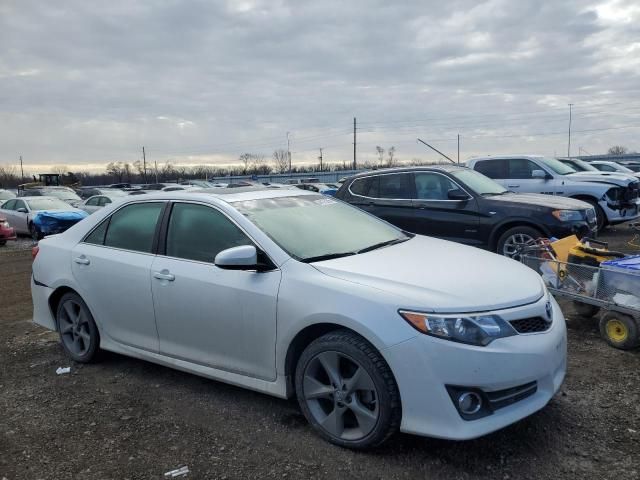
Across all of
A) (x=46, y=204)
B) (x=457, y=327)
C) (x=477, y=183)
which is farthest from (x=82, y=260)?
(x=46, y=204)

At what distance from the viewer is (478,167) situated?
43.4 feet

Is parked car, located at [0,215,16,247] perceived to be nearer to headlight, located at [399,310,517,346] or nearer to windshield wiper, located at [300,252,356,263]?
windshield wiper, located at [300,252,356,263]

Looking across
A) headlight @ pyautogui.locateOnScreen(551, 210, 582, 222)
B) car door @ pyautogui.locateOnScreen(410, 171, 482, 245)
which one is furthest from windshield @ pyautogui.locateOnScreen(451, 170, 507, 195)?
headlight @ pyautogui.locateOnScreen(551, 210, 582, 222)

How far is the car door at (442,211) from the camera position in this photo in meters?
8.45

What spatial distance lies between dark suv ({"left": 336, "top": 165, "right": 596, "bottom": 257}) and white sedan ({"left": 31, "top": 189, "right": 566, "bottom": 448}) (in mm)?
3969

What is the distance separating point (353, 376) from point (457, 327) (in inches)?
26.7

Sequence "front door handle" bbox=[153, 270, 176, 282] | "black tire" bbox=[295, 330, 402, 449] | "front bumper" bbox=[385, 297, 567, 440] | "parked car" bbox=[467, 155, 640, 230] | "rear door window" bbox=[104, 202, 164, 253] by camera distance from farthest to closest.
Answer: "parked car" bbox=[467, 155, 640, 230] → "rear door window" bbox=[104, 202, 164, 253] → "front door handle" bbox=[153, 270, 176, 282] → "black tire" bbox=[295, 330, 402, 449] → "front bumper" bbox=[385, 297, 567, 440]

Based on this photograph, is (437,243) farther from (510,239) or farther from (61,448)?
(510,239)

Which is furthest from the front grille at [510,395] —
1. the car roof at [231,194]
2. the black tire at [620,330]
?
the car roof at [231,194]

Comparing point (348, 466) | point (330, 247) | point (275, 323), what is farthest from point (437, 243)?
point (348, 466)

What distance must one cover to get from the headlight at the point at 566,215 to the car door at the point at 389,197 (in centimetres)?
215

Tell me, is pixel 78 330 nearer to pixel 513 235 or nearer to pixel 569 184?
pixel 513 235

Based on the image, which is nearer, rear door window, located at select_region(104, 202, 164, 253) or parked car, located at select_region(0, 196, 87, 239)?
rear door window, located at select_region(104, 202, 164, 253)

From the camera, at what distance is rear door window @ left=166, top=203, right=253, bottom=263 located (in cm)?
393
